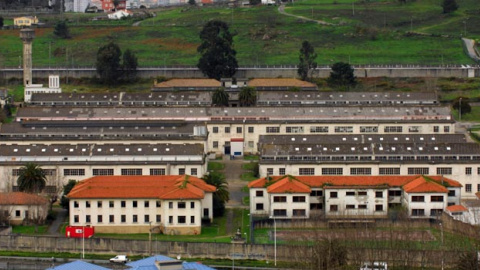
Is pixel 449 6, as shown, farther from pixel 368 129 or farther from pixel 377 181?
pixel 377 181

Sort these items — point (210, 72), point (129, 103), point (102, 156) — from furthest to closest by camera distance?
→ point (210, 72), point (129, 103), point (102, 156)

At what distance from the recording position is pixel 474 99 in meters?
113

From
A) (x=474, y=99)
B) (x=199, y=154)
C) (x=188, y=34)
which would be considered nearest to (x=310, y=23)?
(x=188, y=34)

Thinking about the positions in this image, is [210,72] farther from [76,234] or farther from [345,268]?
[345,268]

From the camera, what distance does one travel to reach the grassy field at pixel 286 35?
136 meters

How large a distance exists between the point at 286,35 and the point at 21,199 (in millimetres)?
71977

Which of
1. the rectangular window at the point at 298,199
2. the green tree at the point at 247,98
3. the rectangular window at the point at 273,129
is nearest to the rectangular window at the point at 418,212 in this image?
the rectangular window at the point at 298,199

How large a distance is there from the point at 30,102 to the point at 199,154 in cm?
2731

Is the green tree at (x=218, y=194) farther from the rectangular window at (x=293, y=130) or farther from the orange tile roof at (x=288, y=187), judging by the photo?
the rectangular window at (x=293, y=130)

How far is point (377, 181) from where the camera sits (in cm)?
7812

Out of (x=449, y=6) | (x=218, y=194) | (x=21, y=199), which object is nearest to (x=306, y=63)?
(x=449, y=6)

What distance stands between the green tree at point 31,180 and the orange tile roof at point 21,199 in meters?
2.61

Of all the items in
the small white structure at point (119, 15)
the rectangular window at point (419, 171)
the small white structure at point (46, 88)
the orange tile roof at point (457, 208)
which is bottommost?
the orange tile roof at point (457, 208)

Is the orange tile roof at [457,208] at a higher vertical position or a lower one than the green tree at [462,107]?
lower
